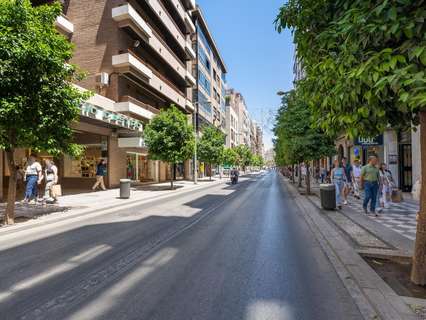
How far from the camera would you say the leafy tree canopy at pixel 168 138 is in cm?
1894

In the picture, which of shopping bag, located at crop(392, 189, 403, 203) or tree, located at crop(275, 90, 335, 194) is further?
tree, located at crop(275, 90, 335, 194)

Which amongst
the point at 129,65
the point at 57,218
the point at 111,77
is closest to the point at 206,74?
the point at 111,77

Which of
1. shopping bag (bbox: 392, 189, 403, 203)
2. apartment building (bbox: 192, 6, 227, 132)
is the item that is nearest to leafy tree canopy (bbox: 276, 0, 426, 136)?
shopping bag (bbox: 392, 189, 403, 203)

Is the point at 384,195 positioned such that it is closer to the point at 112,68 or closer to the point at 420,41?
the point at 420,41

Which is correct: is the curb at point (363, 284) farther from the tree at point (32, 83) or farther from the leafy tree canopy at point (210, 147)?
the leafy tree canopy at point (210, 147)

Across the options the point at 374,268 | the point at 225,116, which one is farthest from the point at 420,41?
the point at 225,116

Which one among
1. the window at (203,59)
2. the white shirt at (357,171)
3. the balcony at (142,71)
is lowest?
the white shirt at (357,171)

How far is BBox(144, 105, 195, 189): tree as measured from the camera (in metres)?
18.9

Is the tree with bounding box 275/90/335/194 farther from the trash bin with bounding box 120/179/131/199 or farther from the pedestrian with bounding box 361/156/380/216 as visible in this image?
the trash bin with bounding box 120/179/131/199

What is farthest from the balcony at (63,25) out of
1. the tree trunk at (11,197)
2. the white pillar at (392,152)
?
the white pillar at (392,152)

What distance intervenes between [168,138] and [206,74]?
3414 cm

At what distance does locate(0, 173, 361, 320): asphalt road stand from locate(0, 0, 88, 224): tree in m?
3.13

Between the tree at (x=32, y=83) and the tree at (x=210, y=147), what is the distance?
24.1 m

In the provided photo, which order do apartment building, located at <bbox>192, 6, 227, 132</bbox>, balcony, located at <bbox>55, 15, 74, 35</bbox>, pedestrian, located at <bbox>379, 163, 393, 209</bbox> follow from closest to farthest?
pedestrian, located at <bbox>379, 163, 393, 209</bbox>
balcony, located at <bbox>55, 15, 74, 35</bbox>
apartment building, located at <bbox>192, 6, 227, 132</bbox>
